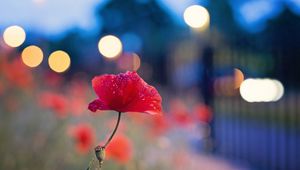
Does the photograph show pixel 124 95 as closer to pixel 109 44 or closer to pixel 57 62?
pixel 109 44

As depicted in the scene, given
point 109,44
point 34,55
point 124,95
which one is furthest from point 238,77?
point 124,95

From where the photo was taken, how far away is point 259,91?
7734 millimetres

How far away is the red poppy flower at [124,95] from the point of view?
1.23 metres

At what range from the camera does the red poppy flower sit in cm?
123

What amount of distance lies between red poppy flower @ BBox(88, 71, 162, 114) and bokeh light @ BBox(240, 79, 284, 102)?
5.37 metres

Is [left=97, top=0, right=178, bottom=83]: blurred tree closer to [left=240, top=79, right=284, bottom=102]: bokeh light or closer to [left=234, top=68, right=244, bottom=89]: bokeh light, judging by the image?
[left=240, top=79, right=284, bottom=102]: bokeh light

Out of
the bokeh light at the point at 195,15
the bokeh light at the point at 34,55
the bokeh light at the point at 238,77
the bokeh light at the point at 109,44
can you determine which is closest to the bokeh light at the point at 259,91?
the bokeh light at the point at 238,77

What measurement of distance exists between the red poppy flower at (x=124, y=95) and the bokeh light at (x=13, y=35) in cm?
633

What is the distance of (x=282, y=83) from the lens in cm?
587

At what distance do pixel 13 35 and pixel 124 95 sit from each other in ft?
23.2

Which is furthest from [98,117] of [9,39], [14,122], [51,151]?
[9,39]

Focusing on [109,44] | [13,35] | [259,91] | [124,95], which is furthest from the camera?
[13,35]

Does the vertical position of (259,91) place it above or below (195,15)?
below

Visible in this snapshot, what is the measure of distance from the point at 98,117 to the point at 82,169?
2.30m
